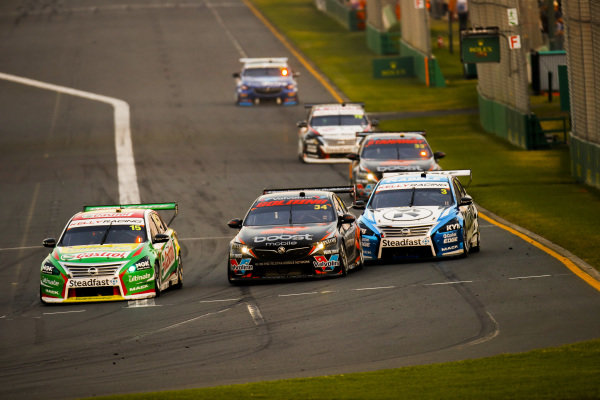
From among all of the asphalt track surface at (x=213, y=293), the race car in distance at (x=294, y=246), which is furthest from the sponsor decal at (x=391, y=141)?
the race car in distance at (x=294, y=246)

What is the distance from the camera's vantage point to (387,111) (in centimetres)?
5231

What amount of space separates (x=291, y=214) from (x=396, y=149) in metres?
10.8

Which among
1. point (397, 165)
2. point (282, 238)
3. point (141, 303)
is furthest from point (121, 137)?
point (141, 303)

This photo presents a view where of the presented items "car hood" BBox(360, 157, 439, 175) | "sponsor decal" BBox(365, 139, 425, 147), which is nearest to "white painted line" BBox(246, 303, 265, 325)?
"car hood" BBox(360, 157, 439, 175)

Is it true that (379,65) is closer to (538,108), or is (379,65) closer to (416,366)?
(538,108)

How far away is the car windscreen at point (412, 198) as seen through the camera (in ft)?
78.0

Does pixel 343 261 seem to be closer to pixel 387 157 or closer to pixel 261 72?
pixel 387 157

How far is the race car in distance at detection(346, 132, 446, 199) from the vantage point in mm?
31625

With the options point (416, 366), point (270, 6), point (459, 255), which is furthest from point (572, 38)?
point (270, 6)

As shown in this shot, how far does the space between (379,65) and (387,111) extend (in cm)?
959

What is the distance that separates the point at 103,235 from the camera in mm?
21281

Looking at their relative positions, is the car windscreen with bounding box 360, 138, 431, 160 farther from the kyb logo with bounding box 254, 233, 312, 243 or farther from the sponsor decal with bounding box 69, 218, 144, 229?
the sponsor decal with bounding box 69, 218, 144, 229

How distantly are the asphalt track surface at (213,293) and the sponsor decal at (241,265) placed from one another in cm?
34

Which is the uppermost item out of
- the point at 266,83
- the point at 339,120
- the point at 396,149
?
the point at 266,83
